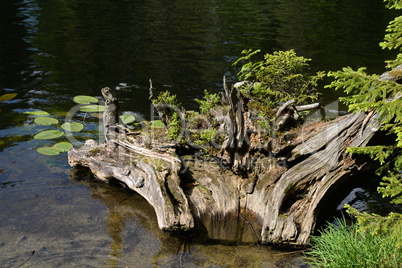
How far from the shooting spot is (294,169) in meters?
5.95

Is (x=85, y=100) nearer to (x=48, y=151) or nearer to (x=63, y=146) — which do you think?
(x=63, y=146)

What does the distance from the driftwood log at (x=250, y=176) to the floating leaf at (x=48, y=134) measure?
2365 mm

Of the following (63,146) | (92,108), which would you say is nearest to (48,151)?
(63,146)

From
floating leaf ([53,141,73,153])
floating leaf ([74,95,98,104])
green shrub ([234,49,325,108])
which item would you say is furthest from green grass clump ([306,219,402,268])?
floating leaf ([74,95,98,104])

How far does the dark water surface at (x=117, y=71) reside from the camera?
18.1ft

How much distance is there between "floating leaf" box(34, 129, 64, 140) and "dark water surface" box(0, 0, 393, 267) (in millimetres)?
162

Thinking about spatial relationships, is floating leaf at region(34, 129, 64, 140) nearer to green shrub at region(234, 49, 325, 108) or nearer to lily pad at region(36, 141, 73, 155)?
lily pad at region(36, 141, 73, 155)

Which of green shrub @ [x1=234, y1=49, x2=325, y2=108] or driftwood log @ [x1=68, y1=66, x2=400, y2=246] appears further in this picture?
green shrub @ [x1=234, y1=49, x2=325, y2=108]

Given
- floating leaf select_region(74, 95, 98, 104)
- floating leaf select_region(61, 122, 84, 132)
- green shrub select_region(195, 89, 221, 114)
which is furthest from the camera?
floating leaf select_region(74, 95, 98, 104)

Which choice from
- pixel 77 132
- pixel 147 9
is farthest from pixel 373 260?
pixel 147 9

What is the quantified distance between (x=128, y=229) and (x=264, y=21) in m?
17.8

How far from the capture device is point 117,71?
13.3 m

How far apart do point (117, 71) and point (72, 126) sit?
4626mm

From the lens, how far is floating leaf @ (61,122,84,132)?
8.92 metres
